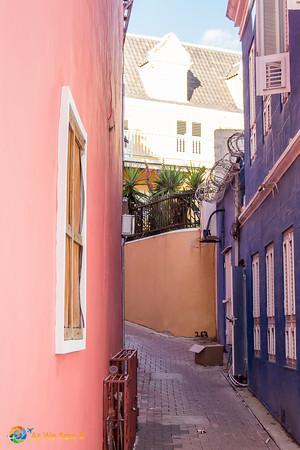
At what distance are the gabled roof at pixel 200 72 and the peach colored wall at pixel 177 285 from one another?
8.74 m

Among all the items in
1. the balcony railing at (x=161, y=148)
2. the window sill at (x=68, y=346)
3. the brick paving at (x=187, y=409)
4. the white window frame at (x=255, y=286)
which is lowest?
the brick paving at (x=187, y=409)

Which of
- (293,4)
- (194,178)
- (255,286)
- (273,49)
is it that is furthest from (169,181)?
(293,4)

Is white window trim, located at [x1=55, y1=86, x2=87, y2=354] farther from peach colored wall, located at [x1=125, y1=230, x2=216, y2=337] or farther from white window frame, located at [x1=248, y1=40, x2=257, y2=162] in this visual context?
peach colored wall, located at [x1=125, y1=230, x2=216, y2=337]

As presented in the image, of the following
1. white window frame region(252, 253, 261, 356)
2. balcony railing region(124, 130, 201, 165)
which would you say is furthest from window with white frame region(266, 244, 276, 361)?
balcony railing region(124, 130, 201, 165)

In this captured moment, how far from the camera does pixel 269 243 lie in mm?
10047

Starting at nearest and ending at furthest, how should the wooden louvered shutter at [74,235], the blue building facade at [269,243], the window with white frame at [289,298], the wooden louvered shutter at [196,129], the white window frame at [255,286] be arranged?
the wooden louvered shutter at [74,235] < the blue building facade at [269,243] < the window with white frame at [289,298] < the white window frame at [255,286] < the wooden louvered shutter at [196,129]

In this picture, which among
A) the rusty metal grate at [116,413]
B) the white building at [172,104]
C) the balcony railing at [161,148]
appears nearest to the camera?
the rusty metal grate at [116,413]

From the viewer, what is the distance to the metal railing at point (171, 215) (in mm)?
20188

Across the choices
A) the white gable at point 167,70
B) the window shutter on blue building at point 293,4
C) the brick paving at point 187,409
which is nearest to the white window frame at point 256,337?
the brick paving at point 187,409

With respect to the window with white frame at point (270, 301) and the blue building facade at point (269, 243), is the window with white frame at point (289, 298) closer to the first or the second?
the blue building facade at point (269, 243)

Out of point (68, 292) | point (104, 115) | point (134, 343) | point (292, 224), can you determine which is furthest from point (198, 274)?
point (68, 292)

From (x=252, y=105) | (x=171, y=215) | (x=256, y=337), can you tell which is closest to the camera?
(x=256, y=337)

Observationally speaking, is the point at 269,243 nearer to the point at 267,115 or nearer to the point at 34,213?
the point at 267,115

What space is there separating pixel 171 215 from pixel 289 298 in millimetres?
12000
